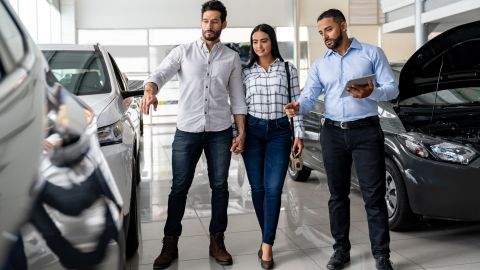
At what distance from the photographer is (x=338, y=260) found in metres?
2.94

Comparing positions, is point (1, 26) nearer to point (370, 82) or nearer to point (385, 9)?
point (370, 82)

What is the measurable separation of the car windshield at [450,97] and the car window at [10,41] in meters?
3.40

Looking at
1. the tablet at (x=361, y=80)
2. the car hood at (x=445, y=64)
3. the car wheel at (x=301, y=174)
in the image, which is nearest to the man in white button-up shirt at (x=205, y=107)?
the tablet at (x=361, y=80)

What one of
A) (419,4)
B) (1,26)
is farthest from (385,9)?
(1,26)

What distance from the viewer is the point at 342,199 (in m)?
2.97

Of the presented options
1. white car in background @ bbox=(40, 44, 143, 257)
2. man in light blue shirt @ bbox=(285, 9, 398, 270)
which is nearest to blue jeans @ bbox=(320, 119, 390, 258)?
man in light blue shirt @ bbox=(285, 9, 398, 270)

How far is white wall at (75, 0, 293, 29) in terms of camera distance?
13.9 m

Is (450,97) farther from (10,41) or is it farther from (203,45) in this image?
(10,41)

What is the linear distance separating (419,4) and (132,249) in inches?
209

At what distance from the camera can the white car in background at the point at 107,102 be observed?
240 cm

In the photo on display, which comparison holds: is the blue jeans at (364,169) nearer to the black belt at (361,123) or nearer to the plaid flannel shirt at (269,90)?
the black belt at (361,123)

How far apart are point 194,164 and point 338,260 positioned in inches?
40.1

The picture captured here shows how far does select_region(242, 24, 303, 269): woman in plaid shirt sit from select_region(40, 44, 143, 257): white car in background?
0.72m

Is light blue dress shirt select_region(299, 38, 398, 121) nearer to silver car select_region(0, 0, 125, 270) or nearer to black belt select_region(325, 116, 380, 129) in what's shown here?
black belt select_region(325, 116, 380, 129)
